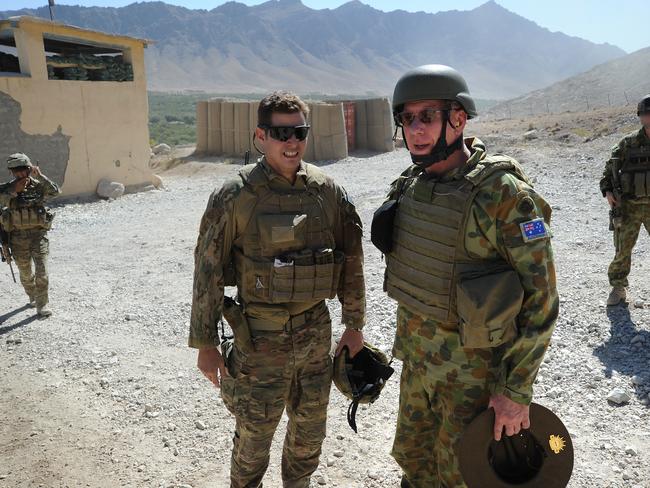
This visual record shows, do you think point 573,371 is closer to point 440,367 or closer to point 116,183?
point 440,367

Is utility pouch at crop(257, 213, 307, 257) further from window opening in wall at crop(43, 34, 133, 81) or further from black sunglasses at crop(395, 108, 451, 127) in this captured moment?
window opening in wall at crop(43, 34, 133, 81)

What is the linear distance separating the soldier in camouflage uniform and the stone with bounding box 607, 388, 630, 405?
6.21 ft

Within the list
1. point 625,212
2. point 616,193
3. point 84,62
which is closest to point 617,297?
point 625,212

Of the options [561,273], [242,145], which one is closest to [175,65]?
[242,145]

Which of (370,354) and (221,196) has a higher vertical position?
(221,196)

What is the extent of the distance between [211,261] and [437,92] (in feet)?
3.89

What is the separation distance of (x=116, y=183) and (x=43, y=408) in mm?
9733

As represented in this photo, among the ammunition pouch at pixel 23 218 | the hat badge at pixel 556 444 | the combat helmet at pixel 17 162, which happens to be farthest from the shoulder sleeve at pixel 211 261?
the combat helmet at pixel 17 162

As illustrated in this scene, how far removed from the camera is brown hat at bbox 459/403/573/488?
213cm

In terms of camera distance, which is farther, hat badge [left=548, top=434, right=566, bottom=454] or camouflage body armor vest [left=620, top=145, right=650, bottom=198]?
camouflage body armor vest [left=620, top=145, right=650, bottom=198]

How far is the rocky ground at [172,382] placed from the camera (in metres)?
3.37

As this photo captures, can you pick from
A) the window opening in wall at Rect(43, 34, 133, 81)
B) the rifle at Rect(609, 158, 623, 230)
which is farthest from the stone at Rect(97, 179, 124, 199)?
the rifle at Rect(609, 158, 623, 230)

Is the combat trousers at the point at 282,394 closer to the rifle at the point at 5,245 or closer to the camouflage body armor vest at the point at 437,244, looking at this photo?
the camouflage body armor vest at the point at 437,244

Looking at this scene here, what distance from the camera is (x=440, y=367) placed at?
92.3 inches
